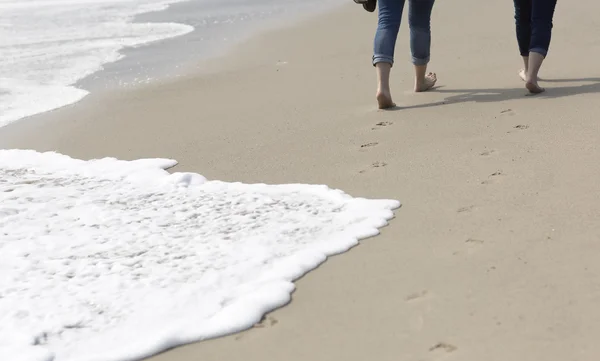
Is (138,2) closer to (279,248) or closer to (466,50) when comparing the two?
(466,50)

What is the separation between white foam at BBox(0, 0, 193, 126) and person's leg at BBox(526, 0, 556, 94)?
3.13 metres

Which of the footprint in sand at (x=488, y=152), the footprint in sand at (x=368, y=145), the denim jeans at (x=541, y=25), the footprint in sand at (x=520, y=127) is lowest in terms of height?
the footprint in sand at (x=368, y=145)

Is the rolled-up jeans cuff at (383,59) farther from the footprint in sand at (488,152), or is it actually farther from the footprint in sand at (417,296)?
the footprint in sand at (417,296)

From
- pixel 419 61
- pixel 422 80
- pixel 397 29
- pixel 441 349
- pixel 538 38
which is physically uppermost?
pixel 397 29

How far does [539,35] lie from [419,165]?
1542 millimetres

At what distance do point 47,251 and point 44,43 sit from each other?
608 centimetres

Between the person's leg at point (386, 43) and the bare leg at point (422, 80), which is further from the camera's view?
the bare leg at point (422, 80)

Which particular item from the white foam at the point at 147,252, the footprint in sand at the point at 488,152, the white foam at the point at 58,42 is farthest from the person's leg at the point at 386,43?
the white foam at the point at 58,42

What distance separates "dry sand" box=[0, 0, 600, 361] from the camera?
238cm

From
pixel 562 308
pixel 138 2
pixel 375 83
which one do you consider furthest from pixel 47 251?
pixel 138 2

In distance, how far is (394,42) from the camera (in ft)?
16.4

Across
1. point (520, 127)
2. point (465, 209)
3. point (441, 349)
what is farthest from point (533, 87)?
point (441, 349)

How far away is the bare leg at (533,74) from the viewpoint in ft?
15.9

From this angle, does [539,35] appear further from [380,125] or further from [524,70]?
[380,125]
